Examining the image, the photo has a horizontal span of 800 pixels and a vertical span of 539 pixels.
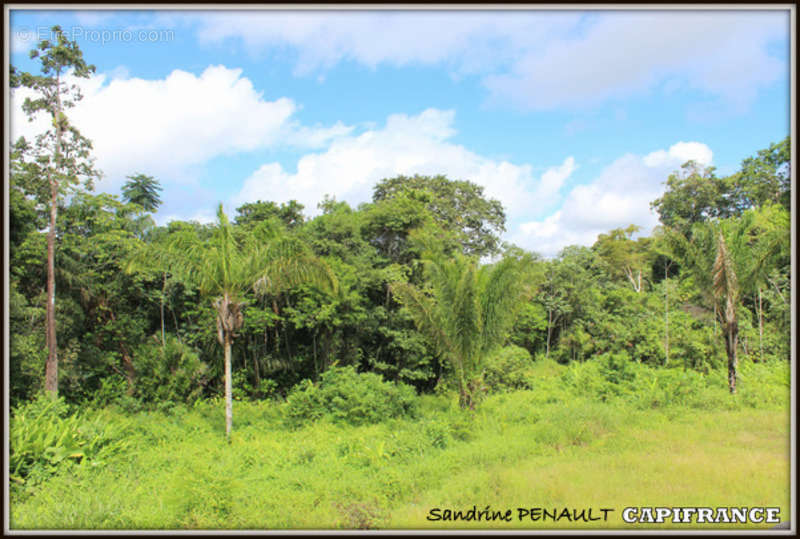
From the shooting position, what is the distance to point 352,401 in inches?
380

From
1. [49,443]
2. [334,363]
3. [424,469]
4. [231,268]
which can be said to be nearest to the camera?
[424,469]

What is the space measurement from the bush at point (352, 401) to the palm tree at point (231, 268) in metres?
1.90

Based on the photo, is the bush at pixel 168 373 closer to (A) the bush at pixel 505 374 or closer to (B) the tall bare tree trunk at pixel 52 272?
(B) the tall bare tree trunk at pixel 52 272

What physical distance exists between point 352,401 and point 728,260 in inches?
366

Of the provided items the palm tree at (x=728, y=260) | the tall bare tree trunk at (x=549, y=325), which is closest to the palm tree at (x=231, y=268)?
the palm tree at (x=728, y=260)

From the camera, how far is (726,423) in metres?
8.48

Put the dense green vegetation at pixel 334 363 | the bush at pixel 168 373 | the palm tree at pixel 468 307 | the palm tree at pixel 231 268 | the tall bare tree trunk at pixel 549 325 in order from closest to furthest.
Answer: the dense green vegetation at pixel 334 363 → the palm tree at pixel 231 268 → the palm tree at pixel 468 307 → the bush at pixel 168 373 → the tall bare tree trunk at pixel 549 325

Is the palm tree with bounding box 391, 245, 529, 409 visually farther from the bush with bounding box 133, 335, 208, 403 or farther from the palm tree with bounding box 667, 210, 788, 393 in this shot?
the bush with bounding box 133, 335, 208, 403

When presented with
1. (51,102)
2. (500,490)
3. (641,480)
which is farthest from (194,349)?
(641,480)

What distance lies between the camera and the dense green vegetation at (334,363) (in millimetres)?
5652

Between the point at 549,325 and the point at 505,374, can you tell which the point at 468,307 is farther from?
the point at 549,325

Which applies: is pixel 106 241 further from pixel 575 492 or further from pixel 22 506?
pixel 575 492

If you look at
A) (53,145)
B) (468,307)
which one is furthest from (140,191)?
(468,307)

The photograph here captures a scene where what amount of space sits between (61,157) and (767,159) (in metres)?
29.1
